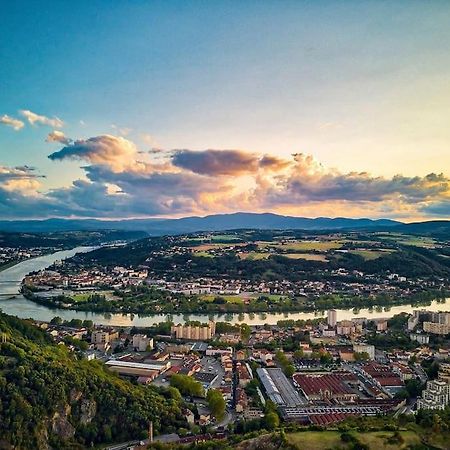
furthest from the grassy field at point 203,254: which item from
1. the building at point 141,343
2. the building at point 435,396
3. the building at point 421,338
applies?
the building at point 435,396

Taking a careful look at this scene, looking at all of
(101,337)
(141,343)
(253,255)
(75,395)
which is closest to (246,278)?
(253,255)

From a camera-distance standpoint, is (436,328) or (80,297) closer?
(436,328)

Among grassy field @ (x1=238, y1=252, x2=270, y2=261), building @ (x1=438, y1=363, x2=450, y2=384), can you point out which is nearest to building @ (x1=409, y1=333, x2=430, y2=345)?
building @ (x1=438, y1=363, x2=450, y2=384)

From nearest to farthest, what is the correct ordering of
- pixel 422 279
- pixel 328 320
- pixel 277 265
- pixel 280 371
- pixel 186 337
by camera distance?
pixel 280 371 → pixel 186 337 → pixel 328 320 → pixel 422 279 → pixel 277 265

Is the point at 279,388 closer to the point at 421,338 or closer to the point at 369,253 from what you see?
the point at 421,338

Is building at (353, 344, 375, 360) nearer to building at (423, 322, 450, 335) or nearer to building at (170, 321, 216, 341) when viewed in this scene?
building at (423, 322, 450, 335)

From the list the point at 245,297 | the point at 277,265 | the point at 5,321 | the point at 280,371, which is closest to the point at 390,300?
the point at 245,297

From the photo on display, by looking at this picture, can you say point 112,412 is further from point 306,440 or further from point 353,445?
point 353,445
